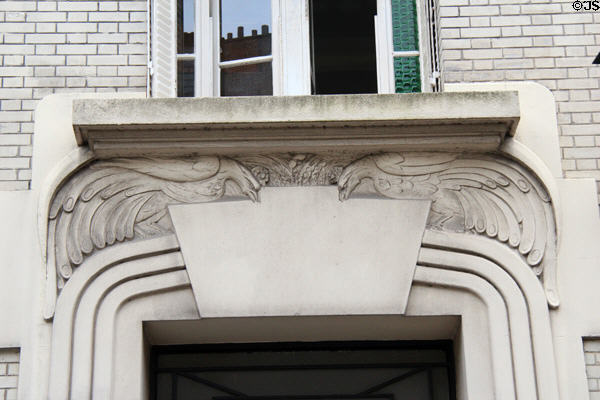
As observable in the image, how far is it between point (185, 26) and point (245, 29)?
0.42 meters

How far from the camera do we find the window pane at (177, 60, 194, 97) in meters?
7.42

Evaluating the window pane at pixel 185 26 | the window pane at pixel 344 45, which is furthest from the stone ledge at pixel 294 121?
the window pane at pixel 344 45

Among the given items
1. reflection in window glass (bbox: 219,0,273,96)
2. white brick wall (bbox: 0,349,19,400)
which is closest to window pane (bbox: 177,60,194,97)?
reflection in window glass (bbox: 219,0,273,96)

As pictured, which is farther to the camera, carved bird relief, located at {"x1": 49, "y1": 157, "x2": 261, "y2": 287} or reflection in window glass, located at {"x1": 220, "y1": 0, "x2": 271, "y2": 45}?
reflection in window glass, located at {"x1": 220, "y1": 0, "x2": 271, "y2": 45}

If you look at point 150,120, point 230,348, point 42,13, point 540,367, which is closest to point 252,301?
point 230,348

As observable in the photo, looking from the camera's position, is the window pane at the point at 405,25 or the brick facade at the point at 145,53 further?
the window pane at the point at 405,25

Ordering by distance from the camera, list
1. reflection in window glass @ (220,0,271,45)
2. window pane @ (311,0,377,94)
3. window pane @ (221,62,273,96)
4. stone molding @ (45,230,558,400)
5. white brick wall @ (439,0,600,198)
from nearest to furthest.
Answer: stone molding @ (45,230,558,400)
white brick wall @ (439,0,600,198)
window pane @ (221,62,273,96)
reflection in window glass @ (220,0,271,45)
window pane @ (311,0,377,94)

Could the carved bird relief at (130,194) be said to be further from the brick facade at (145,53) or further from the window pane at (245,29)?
the window pane at (245,29)

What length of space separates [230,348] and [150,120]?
1.62 meters

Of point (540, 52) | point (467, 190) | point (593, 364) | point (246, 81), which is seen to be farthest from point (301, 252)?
point (540, 52)

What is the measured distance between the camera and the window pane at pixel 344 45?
1088cm

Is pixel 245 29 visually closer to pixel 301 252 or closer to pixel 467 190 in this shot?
pixel 301 252

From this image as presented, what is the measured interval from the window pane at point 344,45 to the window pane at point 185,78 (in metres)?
3.46

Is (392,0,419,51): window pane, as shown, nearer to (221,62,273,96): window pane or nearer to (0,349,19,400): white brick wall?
(221,62,273,96): window pane
